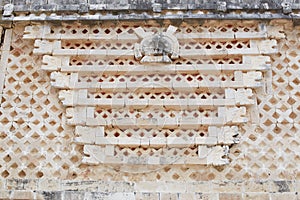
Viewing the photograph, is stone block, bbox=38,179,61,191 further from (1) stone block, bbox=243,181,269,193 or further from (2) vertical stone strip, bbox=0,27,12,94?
(1) stone block, bbox=243,181,269,193

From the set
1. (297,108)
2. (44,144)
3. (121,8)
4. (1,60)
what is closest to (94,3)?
(121,8)

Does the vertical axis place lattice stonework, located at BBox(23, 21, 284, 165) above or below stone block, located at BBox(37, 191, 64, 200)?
above

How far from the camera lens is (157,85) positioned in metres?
6.50

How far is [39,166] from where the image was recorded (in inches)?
244

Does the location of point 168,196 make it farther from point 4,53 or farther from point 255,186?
point 4,53

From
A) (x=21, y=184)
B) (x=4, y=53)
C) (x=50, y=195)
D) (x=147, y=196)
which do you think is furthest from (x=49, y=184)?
(x=4, y=53)

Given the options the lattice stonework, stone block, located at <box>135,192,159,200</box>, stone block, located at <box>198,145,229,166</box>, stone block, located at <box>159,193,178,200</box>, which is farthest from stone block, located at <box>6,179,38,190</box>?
stone block, located at <box>198,145,229,166</box>

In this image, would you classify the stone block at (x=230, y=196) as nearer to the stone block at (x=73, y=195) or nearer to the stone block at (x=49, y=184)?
the stone block at (x=73, y=195)

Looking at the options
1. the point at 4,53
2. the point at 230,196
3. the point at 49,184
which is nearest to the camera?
the point at 230,196

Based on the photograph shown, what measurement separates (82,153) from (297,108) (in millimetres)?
2465

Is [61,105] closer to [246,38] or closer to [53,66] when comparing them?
[53,66]

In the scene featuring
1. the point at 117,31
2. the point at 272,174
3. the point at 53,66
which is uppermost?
the point at 117,31

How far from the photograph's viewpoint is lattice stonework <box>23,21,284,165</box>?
6.22m

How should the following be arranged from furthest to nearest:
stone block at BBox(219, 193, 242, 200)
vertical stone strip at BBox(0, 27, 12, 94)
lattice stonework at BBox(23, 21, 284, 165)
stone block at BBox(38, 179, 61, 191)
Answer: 1. vertical stone strip at BBox(0, 27, 12, 94)
2. lattice stonework at BBox(23, 21, 284, 165)
3. stone block at BBox(38, 179, 61, 191)
4. stone block at BBox(219, 193, 242, 200)
